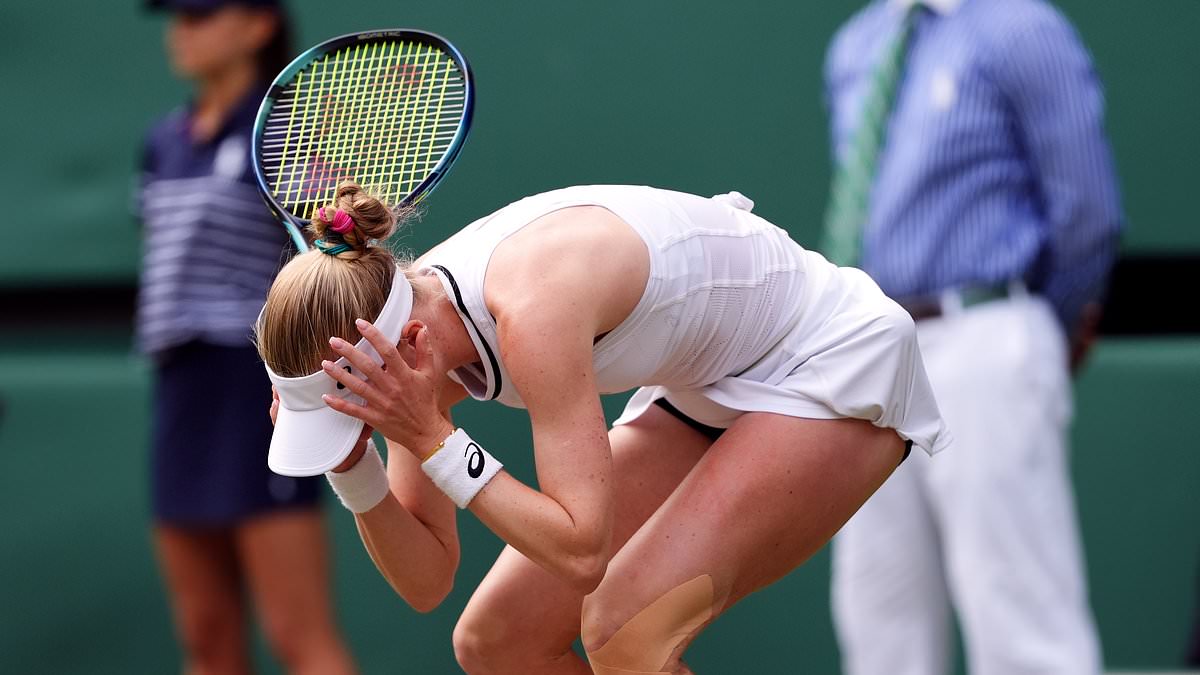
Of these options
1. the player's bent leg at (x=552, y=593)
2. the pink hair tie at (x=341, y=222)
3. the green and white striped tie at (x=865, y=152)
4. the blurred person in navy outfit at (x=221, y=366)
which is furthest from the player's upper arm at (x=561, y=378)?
the blurred person in navy outfit at (x=221, y=366)

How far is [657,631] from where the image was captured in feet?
8.55

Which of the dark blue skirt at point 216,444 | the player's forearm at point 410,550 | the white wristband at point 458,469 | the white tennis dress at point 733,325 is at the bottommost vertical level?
the dark blue skirt at point 216,444

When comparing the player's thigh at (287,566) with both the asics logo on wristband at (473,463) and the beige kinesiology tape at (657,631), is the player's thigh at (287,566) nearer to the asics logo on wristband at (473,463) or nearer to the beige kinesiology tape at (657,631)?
the beige kinesiology tape at (657,631)

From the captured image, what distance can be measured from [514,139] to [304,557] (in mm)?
1341

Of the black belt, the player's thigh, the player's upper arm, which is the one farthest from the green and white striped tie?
the player's upper arm

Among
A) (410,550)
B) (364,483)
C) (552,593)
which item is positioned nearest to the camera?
(364,483)

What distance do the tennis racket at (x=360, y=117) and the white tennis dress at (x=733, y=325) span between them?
219 mm

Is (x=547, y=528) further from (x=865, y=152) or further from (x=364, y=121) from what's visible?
(x=865, y=152)

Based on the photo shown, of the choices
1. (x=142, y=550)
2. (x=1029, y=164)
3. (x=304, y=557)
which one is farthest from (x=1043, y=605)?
(x=142, y=550)

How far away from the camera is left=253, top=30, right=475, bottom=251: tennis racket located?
2723 mm

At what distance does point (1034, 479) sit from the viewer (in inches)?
149

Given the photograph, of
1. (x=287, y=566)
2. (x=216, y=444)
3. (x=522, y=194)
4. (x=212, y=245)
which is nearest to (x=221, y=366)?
(x=216, y=444)

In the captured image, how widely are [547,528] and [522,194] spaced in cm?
257

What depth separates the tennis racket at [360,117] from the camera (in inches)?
107
